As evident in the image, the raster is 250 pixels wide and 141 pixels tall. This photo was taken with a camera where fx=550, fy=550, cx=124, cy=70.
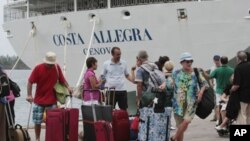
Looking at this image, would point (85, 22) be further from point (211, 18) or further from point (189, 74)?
point (189, 74)

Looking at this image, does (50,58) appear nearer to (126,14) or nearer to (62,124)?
(62,124)

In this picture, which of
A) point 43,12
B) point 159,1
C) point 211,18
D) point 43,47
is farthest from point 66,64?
point 211,18

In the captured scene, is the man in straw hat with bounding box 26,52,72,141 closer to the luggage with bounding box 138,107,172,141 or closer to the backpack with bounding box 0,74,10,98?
the backpack with bounding box 0,74,10,98

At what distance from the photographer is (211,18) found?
16078 mm

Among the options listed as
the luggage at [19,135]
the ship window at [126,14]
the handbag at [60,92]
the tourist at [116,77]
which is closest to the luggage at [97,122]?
the handbag at [60,92]

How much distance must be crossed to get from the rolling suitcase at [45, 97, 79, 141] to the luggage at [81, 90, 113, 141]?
172 mm

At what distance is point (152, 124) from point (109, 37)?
1128 cm

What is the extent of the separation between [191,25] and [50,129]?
32.2ft

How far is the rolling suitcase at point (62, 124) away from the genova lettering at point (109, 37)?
400 inches

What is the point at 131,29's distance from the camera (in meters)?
17.5

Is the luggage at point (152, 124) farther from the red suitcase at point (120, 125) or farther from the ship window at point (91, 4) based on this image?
the ship window at point (91, 4)

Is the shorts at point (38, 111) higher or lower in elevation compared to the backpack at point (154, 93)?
lower

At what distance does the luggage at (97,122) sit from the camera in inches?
258

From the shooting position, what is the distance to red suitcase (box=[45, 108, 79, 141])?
7.14 metres
